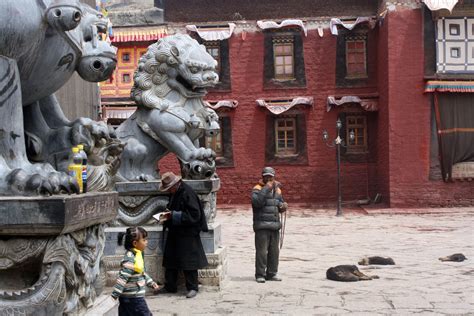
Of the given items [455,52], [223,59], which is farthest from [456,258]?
[223,59]

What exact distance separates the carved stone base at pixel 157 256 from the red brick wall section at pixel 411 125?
1776cm

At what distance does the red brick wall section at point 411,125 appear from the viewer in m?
24.8

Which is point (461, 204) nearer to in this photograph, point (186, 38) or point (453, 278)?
point (453, 278)

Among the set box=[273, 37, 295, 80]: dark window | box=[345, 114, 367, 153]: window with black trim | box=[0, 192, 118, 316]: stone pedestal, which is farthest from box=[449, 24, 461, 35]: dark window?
box=[0, 192, 118, 316]: stone pedestal

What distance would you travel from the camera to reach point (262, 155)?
27.9 m

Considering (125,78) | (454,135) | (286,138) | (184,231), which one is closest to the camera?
(184,231)

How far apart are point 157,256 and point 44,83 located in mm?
4779

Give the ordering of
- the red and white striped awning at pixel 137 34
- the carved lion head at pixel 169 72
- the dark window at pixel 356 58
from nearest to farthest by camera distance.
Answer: the carved lion head at pixel 169 72, the dark window at pixel 356 58, the red and white striped awning at pixel 137 34

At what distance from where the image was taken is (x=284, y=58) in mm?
28219

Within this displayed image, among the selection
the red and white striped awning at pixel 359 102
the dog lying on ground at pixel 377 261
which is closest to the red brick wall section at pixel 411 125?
the red and white striped awning at pixel 359 102

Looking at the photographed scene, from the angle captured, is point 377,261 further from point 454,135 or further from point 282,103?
point 282,103

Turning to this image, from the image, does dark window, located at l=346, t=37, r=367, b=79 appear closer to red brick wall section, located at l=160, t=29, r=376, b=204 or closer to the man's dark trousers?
red brick wall section, located at l=160, t=29, r=376, b=204

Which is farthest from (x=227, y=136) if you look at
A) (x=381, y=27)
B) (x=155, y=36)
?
(x=381, y=27)

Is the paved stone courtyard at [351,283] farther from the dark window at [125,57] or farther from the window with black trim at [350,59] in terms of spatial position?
→ the dark window at [125,57]
